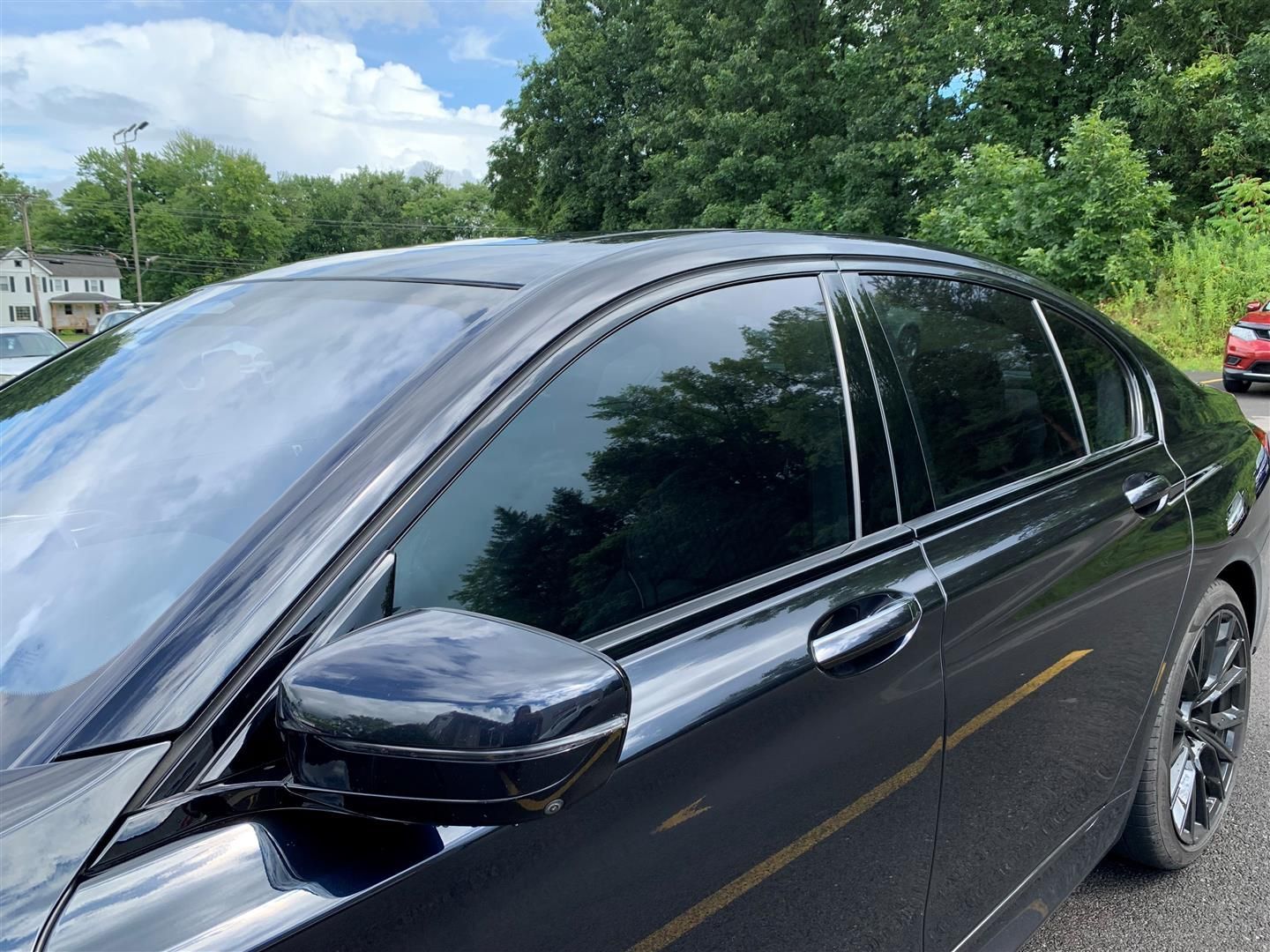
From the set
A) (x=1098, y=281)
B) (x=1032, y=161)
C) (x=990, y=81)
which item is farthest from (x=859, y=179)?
(x=1098, y=281)

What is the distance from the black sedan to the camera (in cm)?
93

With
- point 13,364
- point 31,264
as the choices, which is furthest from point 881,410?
point 31,264

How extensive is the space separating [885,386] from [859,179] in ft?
86.5

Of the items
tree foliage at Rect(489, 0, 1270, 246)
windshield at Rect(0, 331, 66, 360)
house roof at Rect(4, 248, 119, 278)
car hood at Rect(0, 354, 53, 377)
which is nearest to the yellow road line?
car hood at Rect(0, 354, 53, 377)

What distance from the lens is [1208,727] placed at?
8.84 feet

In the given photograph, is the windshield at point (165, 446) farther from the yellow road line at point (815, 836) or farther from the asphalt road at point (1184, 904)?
the asphalt road at point (1184, 904)

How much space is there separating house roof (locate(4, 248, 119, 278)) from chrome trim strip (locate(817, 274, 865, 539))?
337 feet

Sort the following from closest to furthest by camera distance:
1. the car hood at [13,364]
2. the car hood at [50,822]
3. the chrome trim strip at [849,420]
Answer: the car hood at [50,822], the chrome trim strip at [849,420], the car hood at [13,364]

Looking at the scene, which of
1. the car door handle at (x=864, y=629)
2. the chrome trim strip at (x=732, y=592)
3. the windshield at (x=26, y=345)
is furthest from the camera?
the windshield at (x=26, y=345)

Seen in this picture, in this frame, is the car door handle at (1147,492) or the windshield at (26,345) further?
the windshield at (26,345)

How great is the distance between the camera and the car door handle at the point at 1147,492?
7.30 feet

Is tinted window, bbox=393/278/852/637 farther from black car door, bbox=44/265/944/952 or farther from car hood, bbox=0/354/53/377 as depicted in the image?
car hood, bbox=0/354/53/377

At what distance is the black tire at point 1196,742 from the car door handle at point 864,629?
4.02 feet

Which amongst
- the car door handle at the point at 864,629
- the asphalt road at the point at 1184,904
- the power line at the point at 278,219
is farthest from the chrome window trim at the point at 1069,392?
the power line at the point at 278,219
